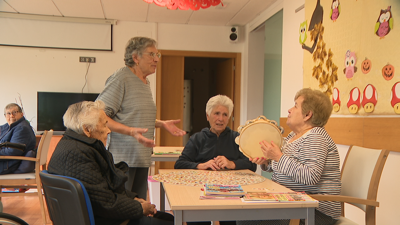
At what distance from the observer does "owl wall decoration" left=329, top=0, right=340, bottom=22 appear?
310 cm

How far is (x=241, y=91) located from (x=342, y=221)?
4387 millimetres

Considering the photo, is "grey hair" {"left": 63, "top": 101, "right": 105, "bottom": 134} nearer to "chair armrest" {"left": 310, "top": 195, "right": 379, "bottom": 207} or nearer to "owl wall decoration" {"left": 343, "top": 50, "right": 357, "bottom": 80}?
"chair armrest" {"left": 310, "top": 195, "right": 379, "bottom": 207}

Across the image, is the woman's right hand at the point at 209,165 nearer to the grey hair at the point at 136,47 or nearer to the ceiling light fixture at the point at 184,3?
the grey hair at the point at 136,47

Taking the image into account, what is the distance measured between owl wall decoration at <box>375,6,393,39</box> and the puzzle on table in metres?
1.39

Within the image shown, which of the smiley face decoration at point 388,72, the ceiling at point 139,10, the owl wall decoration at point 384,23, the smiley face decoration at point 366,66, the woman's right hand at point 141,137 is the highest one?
the ceiling at point 139,10

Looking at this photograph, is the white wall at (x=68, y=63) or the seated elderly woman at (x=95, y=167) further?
the white wall at (x=68, y=63)

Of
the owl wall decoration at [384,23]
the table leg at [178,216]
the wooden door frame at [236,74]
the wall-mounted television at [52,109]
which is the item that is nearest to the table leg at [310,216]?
the table leg at [178,216]

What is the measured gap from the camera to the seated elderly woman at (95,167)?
1482mm

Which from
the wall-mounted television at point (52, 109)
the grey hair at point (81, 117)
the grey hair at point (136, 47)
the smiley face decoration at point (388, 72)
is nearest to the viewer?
the grey hair at point (81, 117)

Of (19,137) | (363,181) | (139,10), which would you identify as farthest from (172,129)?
(139,10)

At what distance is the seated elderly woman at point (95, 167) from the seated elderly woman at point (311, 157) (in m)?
0.67

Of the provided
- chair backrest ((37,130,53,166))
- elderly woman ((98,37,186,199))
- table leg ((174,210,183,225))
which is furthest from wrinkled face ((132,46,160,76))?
chair backrest ((37,130,53,166))

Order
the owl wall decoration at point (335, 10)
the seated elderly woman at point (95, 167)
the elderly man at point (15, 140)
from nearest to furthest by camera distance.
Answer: the seated elderly woman at point (95, 167), the owl wall decoration at point (335, 10), the elderly man at point (15, 140)

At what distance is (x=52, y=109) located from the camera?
18.4 feet
